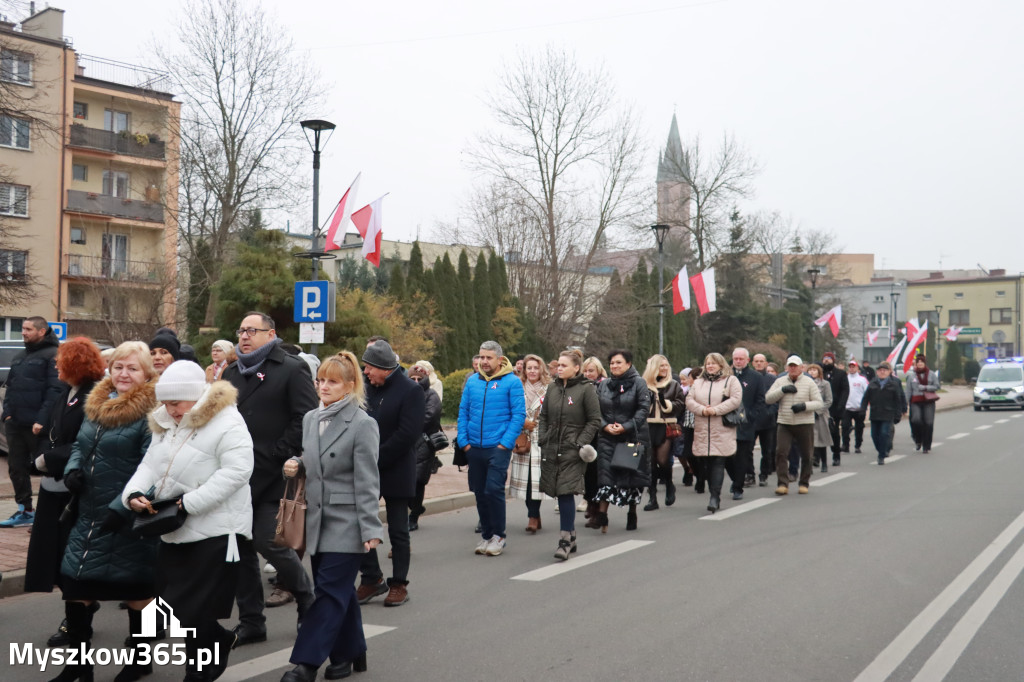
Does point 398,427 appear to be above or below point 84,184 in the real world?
below

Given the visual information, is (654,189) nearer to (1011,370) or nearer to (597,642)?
(1011,370)

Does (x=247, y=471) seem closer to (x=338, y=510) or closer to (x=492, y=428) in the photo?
(x=338, y=510)

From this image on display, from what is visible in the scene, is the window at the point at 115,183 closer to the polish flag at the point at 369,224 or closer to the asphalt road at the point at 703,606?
the polish flag at the point at 369,224

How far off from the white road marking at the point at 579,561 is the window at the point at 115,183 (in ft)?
134

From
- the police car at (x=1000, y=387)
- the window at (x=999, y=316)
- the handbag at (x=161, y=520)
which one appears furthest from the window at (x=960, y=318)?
the handbag at (x=161, y=520)

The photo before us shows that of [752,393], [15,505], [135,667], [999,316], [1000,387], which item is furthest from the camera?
[999,316]

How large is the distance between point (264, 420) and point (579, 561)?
135 inches

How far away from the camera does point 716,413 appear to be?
11148mm

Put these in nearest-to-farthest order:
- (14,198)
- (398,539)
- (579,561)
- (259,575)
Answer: (259,575) → (398,539) → (579,561) → (14,198)

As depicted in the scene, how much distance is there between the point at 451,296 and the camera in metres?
37.3

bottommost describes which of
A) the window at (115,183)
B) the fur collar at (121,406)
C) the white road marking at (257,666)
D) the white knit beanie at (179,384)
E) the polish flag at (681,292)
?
the white road marking at (257,666)

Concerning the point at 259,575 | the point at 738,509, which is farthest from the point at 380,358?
the point at 738,509

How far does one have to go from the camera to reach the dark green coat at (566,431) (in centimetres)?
842

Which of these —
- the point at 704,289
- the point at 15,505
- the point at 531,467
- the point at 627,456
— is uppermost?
the point at 704,289
